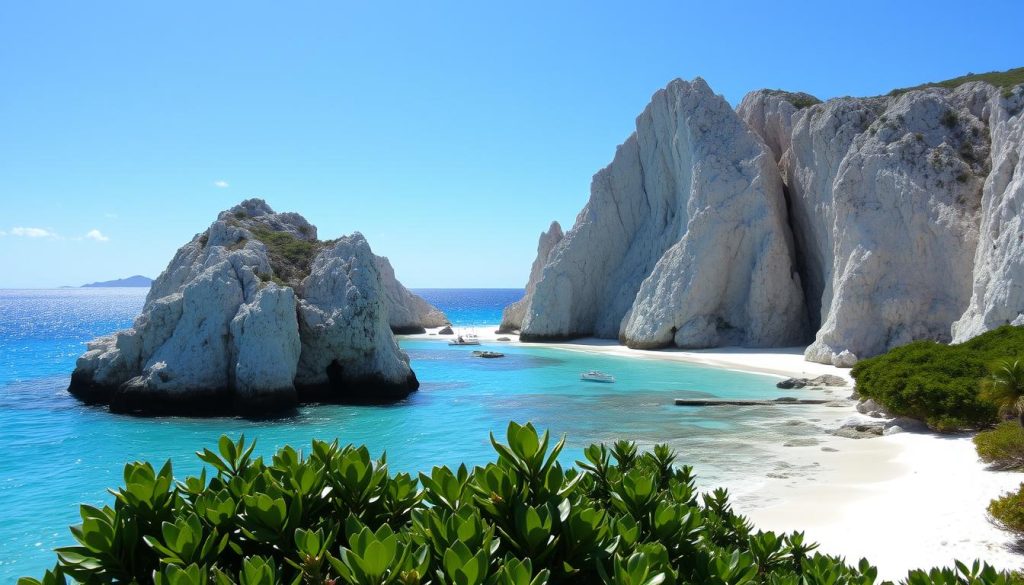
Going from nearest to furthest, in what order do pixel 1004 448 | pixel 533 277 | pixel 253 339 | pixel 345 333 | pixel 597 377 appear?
1. pixel 1004 448
2. pixel 253 339
3. pixel 345 333
4. pixel 597 377
5. pixel 533 277

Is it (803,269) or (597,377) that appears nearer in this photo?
(597,377)

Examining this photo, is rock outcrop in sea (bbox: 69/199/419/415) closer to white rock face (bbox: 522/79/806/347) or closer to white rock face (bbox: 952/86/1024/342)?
white rock face (bbox: 522/79/806/347)

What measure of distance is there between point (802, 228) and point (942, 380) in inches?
1198

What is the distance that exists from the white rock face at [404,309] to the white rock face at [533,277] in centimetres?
954

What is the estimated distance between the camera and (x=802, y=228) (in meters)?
45.5

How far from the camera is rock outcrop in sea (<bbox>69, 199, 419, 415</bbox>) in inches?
962

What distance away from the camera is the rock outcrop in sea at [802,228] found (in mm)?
31719

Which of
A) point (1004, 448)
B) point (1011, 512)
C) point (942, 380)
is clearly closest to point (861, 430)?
point (942, 380)

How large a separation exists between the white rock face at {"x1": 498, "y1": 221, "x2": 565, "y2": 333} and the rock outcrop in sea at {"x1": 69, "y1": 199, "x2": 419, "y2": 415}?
34566 mm

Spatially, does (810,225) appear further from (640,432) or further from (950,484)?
(950,484)

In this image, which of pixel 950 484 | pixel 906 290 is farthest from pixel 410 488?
pixel 906 290

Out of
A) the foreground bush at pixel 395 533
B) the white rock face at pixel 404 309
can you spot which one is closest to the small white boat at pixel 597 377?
the foreground bush at pixel 395 533

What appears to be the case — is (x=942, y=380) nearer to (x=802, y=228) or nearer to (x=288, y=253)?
(x=288, y=253)

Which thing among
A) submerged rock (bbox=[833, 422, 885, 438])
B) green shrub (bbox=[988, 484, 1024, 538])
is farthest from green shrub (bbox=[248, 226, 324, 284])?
green shrub (bbox=[988, 484, 1024, 538])
